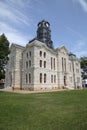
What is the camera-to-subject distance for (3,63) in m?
29.9

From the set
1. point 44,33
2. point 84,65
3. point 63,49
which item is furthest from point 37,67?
point 84,65

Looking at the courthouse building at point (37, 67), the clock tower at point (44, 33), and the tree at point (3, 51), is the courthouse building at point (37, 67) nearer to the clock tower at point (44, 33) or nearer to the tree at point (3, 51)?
the clock tower at point (44, 33)

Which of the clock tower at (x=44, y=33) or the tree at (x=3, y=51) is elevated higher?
the clock tower at (x=44, y=33)

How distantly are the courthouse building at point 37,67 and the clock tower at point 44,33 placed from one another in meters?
6.13

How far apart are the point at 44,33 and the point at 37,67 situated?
17.6 meters

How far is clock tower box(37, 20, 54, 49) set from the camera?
177 feet

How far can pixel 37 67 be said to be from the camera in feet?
133

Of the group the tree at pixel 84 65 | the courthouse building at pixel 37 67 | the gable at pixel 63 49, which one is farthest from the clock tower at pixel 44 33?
the tree at pixel 84 65

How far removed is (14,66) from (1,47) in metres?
14.8

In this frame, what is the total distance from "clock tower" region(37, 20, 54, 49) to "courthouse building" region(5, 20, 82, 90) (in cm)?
613

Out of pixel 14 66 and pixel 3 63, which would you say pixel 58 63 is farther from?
pixel 3 63

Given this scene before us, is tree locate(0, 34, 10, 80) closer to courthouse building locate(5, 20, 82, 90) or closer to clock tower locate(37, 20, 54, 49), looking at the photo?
courthouse building locate(5, 20, 82, 90)

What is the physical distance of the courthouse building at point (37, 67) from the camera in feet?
134

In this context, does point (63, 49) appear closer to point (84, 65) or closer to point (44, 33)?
point (44, 33)
